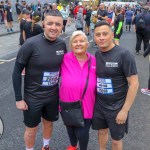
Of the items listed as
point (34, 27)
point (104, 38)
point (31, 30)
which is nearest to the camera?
point (104, 38)

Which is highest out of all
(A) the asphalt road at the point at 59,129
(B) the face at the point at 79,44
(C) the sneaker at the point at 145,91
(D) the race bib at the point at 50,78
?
(B) the face at the point at 79,44

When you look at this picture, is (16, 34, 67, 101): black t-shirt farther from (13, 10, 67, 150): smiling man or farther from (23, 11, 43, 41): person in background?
(23, 11, 43, 41): person in background

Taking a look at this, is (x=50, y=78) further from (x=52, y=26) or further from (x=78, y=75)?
(x=52, y=26)

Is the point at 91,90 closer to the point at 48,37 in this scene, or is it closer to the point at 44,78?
the point at 44,78

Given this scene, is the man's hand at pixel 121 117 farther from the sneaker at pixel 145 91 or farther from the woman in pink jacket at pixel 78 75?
the sneaker at pixel 145 91

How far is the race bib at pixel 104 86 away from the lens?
307 centimetres

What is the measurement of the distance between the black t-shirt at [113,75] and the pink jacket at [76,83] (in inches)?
3.3

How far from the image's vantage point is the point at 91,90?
3207 mm

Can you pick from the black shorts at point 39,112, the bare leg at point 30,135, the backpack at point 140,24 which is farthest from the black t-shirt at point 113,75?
the backpack at point 140,24

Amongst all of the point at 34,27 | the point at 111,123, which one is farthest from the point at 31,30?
the point at 111,123

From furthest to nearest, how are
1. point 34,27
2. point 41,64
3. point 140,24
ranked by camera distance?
point 140,24 → point 34,27 → point 41,64

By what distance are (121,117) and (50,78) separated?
0.91m

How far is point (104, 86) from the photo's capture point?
10.2 ft

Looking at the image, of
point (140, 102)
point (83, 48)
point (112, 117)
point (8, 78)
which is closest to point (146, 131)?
point (140, 102)
